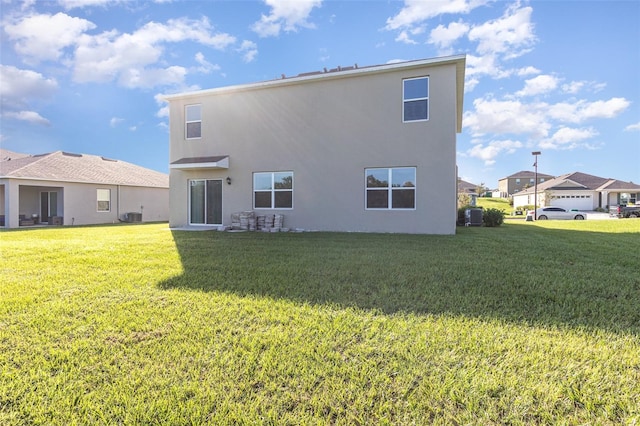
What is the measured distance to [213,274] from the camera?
5520 mm

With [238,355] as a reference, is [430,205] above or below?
above

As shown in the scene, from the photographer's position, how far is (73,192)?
1936cm

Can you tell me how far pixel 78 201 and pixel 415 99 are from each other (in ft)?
66.5

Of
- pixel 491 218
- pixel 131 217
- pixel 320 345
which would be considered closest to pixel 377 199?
pixel 491 218

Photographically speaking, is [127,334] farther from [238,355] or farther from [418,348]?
[418,348]

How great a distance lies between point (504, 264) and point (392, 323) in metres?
3.89

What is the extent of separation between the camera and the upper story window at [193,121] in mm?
14320

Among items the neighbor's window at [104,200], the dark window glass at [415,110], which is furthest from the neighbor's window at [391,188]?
the neighbor's window at [104,200]

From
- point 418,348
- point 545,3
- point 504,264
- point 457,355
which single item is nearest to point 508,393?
point 457,355

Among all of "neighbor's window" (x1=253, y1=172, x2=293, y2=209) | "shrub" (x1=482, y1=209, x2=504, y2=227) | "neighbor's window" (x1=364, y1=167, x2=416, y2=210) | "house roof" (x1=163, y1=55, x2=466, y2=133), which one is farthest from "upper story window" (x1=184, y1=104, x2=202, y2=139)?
"shrub" (x1=482, y1=209, x2=504, y2=227)

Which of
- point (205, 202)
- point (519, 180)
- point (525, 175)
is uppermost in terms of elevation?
point (525, 175)

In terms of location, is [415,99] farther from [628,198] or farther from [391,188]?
[628,198]

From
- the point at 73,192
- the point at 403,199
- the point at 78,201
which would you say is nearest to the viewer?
the point at 403,199

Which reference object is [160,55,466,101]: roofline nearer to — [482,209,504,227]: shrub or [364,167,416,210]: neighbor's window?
[364,167,416,210]: neighbor's window
